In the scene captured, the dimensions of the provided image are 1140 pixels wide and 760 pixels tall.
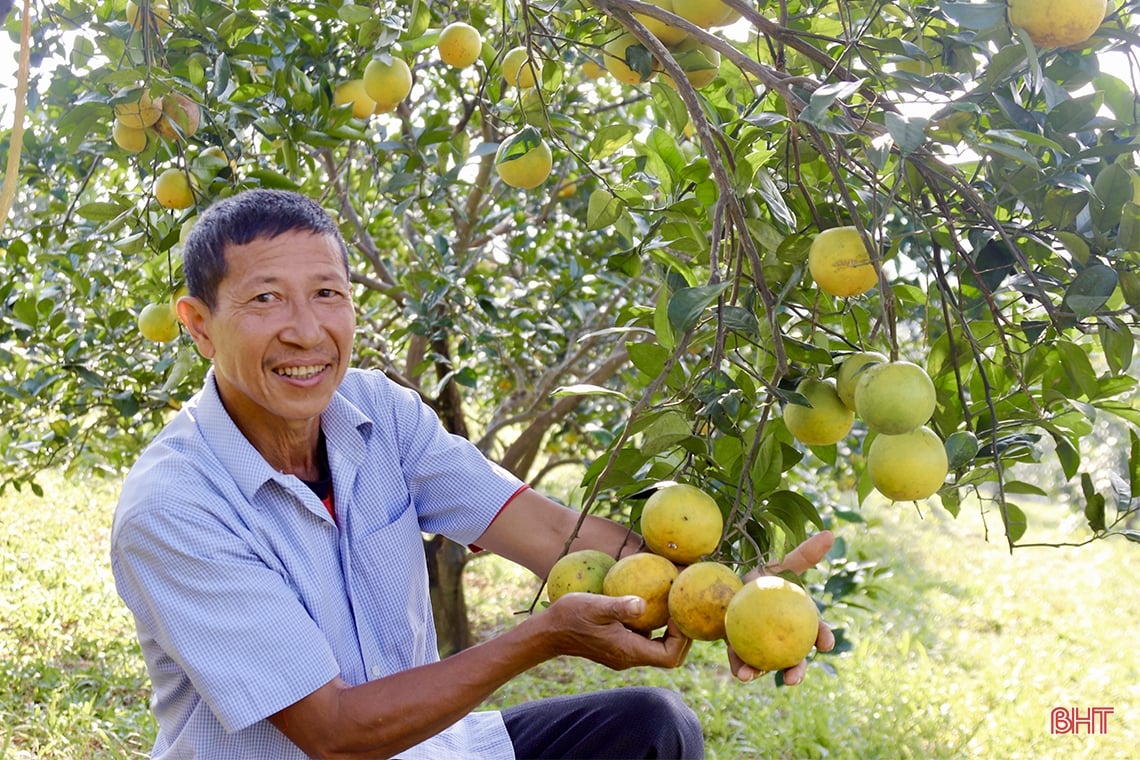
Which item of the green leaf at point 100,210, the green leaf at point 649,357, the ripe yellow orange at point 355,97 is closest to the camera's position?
the green leaf at point 649,357

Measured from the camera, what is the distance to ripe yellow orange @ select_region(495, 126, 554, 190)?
150 centimetres

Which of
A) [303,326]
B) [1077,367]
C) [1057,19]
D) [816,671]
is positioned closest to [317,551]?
[303,326]

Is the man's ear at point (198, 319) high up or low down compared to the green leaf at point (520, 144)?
down

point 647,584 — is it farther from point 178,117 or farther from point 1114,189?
point 178,117

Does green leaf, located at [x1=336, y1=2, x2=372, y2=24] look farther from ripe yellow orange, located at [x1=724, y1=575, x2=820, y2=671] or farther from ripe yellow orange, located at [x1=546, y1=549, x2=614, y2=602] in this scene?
ripe yellow orange, located at [x1=724, y1=575, x2=820, y2=671]

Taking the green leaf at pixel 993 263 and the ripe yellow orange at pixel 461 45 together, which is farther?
the ripe yellow orange at pixel 461 45

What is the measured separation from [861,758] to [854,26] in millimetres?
2348

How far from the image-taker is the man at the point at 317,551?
1.27 meters

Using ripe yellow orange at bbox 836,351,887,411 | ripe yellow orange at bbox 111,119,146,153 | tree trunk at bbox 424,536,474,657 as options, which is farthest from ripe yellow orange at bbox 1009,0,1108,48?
tree trunk at bbox 424,536,474,657

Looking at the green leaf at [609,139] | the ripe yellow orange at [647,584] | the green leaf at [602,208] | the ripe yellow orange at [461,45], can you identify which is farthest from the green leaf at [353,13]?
the ripe yellow orange at [647,584]

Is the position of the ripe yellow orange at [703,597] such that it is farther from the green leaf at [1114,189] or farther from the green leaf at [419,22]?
the green leaf at [419,22]

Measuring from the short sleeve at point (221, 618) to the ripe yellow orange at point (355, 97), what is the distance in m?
1.00

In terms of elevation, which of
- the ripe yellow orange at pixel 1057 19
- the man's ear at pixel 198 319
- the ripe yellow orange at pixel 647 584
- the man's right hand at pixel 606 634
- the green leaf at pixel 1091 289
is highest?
the ripe yellow orange at pixel 1057 19

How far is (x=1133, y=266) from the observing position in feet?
3.58
